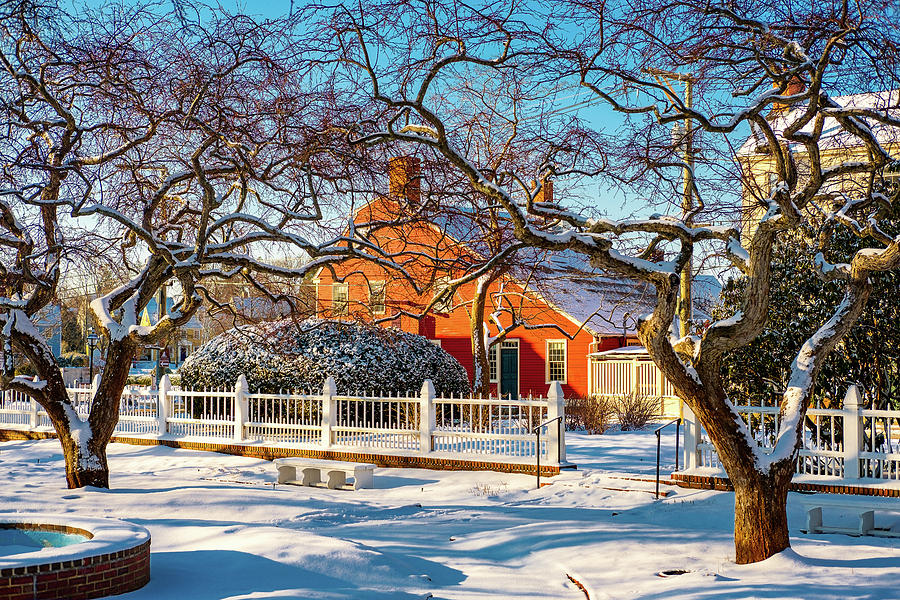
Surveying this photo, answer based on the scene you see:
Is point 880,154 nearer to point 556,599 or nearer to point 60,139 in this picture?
point 556,599

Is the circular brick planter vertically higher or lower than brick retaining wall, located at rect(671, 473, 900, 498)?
higher

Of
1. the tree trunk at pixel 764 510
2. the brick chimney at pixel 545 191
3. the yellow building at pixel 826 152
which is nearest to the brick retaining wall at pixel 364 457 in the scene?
the brick chimney at pixel 545 191

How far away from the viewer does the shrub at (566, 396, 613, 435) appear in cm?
2266

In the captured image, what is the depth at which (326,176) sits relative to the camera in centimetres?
1238

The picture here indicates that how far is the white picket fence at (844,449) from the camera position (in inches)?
490

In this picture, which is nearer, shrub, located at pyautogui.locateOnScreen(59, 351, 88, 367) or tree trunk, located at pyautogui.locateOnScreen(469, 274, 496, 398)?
tree trunk, located at pyautogui.locateOnScreen(469, 274, 496, 398)

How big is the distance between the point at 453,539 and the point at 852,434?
234 inches

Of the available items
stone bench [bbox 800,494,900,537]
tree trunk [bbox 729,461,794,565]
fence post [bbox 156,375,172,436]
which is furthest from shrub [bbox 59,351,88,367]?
tree trunk [bbox 729,461,794,565]

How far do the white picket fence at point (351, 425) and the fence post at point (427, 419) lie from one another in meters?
0.02

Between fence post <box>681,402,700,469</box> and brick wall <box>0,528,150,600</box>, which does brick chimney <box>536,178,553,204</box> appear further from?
brick wall <box>0,528,150,600</box>

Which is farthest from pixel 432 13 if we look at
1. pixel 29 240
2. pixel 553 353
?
pixel 553 353

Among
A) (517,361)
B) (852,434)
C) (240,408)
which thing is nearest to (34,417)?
(240,408)

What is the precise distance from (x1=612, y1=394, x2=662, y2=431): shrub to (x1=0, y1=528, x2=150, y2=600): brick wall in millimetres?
17703

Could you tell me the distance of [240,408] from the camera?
19266 mm
